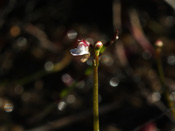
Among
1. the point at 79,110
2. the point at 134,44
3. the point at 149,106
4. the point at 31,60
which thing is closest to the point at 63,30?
the point at 31,60

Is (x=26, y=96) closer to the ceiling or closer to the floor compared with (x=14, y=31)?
closer to the floor

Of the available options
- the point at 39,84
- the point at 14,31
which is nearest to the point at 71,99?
the point at 39,84

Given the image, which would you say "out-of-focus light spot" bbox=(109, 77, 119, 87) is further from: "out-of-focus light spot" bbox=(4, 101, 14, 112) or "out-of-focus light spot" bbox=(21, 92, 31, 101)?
"out-of-focus light spot" bbox=(4, 101, 14, 112)

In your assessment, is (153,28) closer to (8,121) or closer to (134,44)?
(134,44)

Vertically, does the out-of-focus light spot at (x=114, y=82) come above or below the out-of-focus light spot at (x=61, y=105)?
above

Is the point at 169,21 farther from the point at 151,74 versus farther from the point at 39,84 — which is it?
the point at 39,84

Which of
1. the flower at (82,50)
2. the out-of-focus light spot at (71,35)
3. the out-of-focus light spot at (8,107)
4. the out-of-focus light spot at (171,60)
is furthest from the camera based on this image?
the out-of-focus light spot at (71,35)

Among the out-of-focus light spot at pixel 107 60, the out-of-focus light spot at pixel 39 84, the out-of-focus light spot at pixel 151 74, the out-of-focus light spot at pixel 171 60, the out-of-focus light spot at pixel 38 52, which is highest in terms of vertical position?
the out-of-focus light spot at pixel 38 52

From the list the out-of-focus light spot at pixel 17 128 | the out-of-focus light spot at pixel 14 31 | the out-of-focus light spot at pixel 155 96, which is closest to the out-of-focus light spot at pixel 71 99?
the out-of-focus light spot at pixel 17 128

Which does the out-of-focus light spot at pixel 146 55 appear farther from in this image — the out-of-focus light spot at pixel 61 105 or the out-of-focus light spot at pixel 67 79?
the out-of-focus light spot at pixel 61 105
